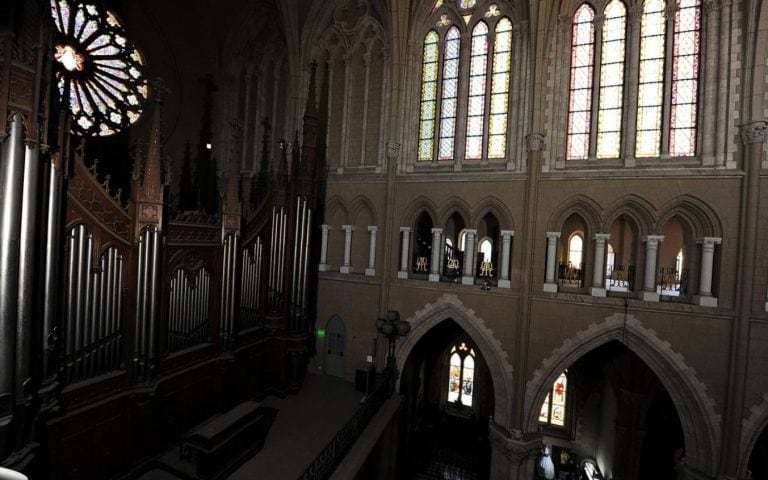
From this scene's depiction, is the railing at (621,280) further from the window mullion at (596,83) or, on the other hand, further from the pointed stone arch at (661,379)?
the window mullion at (596,83)

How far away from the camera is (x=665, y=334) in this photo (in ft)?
28.1

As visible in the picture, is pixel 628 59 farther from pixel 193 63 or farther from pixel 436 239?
pixel 193 63

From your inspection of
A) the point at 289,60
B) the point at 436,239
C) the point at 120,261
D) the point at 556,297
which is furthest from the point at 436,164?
the point at 120,261

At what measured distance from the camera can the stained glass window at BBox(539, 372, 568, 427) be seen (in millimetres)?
14922

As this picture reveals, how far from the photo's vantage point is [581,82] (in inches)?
383

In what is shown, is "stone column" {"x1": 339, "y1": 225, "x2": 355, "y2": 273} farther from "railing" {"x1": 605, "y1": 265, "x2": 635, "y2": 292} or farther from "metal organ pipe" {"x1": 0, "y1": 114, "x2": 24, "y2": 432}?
"metal organ pipe" {"x1": 0, "y1": 114, "x2": 24, "y2": 432}

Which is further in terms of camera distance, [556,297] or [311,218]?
[311,218]

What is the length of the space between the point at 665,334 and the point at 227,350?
9999mm

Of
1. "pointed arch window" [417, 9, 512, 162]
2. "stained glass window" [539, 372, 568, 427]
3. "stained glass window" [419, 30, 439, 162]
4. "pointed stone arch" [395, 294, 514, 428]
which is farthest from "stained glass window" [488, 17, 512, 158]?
"stained glass window" [539, 372, 568, 427]

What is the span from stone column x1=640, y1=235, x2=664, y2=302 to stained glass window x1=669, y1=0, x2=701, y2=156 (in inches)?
84.2

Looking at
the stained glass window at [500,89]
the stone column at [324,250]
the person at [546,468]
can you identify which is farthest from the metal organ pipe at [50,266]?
the person at [546,468]

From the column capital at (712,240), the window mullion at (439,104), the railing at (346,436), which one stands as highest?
the window mullion at (439,104)

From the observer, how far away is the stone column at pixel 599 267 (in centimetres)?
911

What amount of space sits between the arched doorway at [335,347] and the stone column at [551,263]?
20.3 ft
